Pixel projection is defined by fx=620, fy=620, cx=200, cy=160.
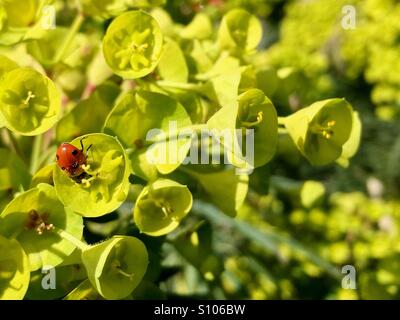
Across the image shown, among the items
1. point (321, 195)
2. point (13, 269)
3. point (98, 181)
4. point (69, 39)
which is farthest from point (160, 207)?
point (321, 195)

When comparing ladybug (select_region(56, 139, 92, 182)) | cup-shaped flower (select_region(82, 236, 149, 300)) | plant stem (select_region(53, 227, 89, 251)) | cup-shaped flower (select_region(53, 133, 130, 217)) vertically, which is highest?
ladybug (select_region(56, 139, 92, 182))

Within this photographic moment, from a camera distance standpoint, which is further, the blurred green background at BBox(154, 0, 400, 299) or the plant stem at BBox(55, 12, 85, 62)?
the blurred green background at BBox(154, 0, 400, 299)

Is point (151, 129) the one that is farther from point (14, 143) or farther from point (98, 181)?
point (14, 143)

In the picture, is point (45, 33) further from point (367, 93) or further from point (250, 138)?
point (367, 93)

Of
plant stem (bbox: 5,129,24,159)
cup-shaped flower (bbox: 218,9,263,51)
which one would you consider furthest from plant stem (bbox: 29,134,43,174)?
cup-shaped flower (bbox: 218,9,263,51)

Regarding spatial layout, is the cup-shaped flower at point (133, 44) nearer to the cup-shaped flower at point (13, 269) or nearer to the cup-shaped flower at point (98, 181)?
the cup-shaped flower at point (98, 181)

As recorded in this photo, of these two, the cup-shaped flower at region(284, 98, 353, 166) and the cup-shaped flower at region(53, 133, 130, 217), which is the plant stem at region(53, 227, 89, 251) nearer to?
the cup-shaped flower at region(53, 133, 130, 217)
